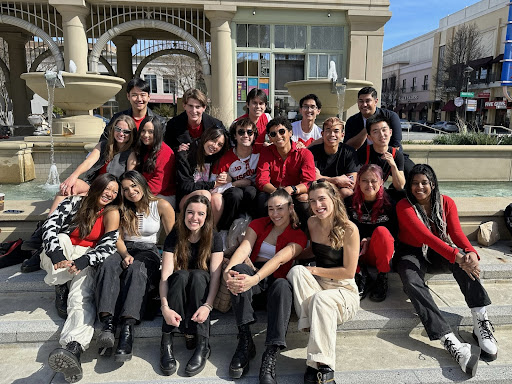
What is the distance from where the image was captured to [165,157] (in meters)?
3.96

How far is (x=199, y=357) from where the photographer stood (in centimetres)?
274

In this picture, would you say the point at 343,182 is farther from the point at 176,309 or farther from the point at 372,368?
the point at 176,309

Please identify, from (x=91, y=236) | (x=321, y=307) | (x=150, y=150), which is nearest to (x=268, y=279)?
(x=321, y=307)

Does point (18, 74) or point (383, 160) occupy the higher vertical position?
point (18, 74)

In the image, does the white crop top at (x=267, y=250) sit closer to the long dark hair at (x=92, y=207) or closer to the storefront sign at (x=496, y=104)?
the long dark hair at (x=92, y=207)

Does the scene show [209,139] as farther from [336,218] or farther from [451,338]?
[451,338]

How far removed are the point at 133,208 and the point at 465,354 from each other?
9.04 ft

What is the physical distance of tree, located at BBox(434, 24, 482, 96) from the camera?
129 ft

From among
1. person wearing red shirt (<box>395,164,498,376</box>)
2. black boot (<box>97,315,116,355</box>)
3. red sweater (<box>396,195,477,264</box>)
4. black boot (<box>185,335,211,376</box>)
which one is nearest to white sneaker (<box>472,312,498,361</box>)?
person wearing red shirt (<box>395,164,498,376</box>)

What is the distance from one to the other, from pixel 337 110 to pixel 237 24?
7.33 metres

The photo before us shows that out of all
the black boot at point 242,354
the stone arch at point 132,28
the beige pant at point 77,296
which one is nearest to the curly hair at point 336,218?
the black boot at point 242,354

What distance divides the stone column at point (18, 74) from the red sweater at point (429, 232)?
19.4 metres

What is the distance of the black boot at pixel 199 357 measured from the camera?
2679mm

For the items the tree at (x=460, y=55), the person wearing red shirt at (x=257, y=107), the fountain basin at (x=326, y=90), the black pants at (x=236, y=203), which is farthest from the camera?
the tree at (x=460, y=55)
